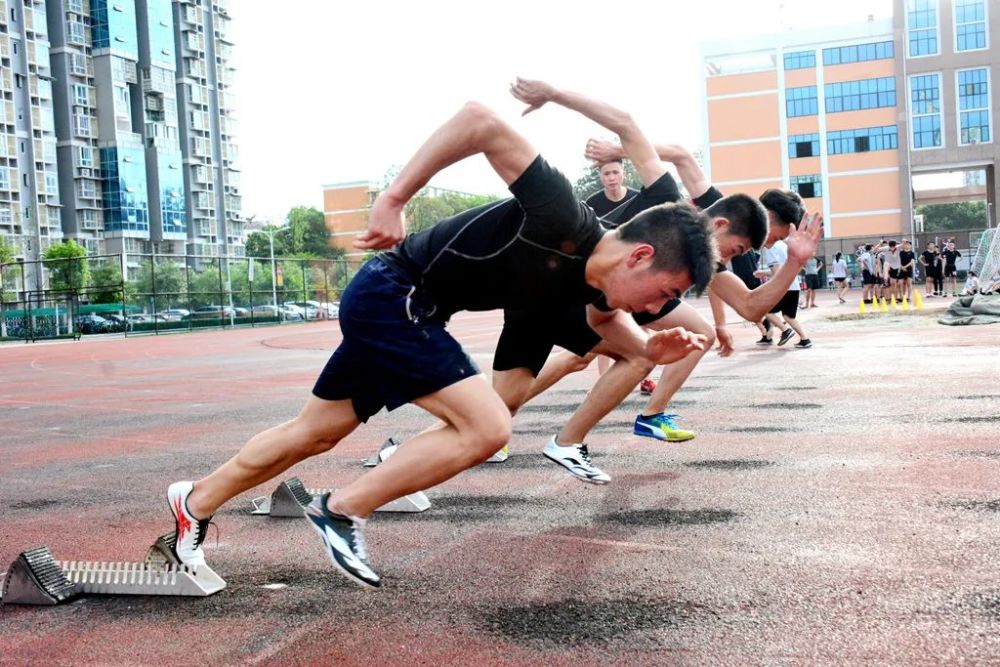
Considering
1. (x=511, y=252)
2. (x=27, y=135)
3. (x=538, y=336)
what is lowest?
(x=538, y=336)

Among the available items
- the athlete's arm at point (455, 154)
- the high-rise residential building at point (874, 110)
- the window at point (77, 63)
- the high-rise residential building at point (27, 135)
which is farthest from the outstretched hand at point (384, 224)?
the window at point (77, 63)

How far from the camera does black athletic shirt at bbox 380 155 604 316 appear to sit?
3.38m

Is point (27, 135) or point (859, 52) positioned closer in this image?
point (859, 52)

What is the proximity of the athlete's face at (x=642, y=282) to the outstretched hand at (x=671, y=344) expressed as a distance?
0.42 metres

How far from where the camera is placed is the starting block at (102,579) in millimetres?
3699

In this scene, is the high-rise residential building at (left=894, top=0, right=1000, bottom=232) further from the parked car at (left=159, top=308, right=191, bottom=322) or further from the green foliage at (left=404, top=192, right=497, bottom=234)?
the parked car at (left=159, top=308, right=191, bottom=322)

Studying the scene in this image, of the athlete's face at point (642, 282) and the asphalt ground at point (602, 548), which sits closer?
the asphalt ground at point (602, 548)

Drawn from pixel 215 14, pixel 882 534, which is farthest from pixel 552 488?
pixel 215 14

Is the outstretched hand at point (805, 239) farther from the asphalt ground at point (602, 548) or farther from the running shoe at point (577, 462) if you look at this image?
the running shoe at point (577, 462)

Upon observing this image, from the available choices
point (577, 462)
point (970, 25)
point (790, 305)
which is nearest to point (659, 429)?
point (577, 462)

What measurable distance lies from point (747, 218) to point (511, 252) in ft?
6.36

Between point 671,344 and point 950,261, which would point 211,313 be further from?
point 671,344

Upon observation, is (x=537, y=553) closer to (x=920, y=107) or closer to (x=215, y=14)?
(x=920, y=107)

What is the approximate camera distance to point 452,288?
3.61m
